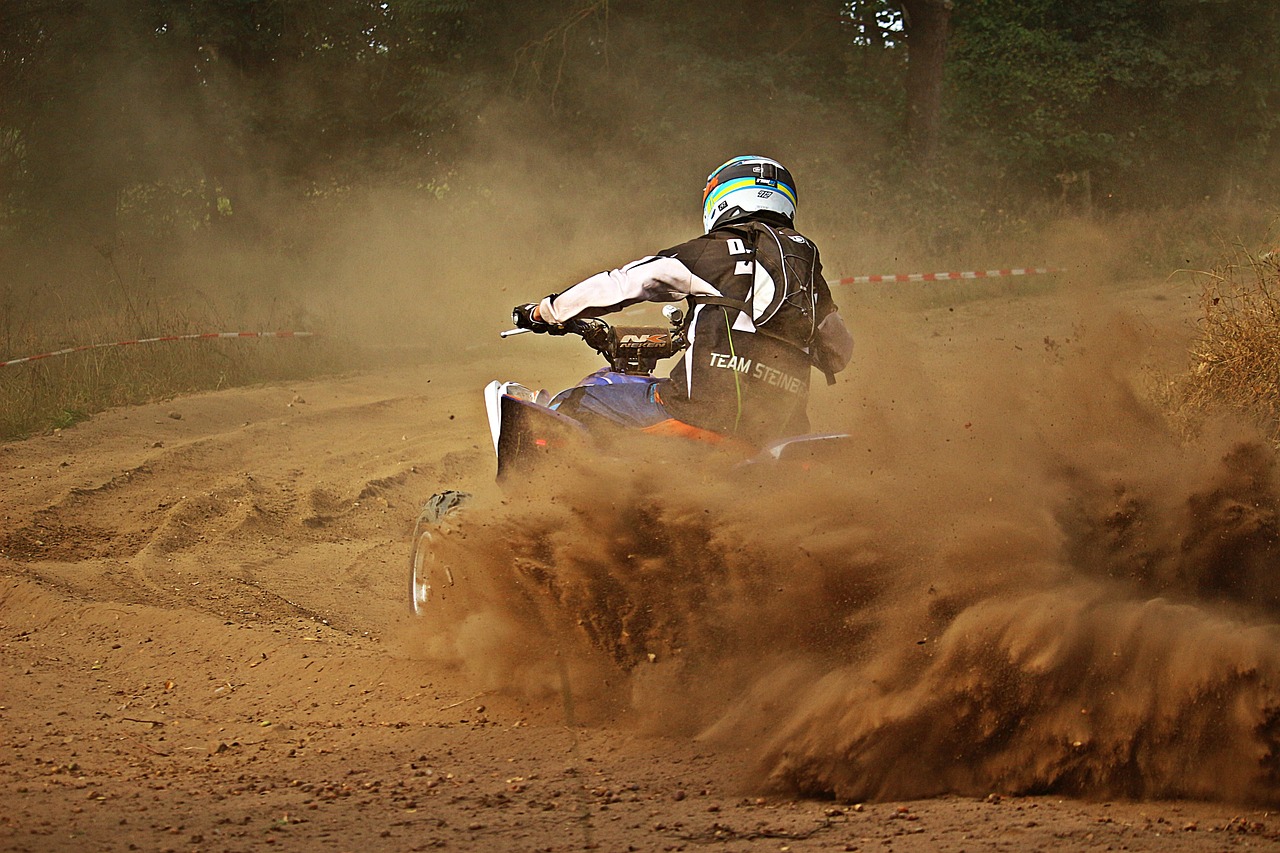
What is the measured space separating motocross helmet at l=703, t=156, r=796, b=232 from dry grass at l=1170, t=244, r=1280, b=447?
331 cm

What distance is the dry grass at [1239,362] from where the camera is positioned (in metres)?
6.84

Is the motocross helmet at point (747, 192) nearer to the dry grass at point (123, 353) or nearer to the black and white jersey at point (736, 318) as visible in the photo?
the black and white jersey at point (736, 318)

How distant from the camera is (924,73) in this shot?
22641 mm

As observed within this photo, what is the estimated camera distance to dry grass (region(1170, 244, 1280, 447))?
22.4 feet

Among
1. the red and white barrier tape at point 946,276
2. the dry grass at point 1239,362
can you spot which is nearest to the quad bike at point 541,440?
the dry grass at point 1239,362

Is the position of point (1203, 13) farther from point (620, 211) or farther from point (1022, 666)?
point (1022, 666)

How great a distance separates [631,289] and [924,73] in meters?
19.7

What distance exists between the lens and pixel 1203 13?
2505 centimetres

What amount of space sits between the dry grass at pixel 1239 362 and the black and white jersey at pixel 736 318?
3332 mm

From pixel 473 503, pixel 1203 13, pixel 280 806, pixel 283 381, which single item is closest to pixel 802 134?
pixel 1203 13

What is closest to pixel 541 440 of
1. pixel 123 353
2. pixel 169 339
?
pixel 123 353

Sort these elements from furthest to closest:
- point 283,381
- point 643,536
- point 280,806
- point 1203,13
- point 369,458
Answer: point 1203,13, point 283,381, point 369,458, point 643,536, point 280,806

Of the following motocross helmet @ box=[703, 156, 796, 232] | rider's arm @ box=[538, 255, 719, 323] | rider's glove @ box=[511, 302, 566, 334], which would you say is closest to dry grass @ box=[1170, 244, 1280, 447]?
motocross helmet @ box=[703, 156, 796, 232]

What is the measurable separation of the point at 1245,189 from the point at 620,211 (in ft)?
47.9
